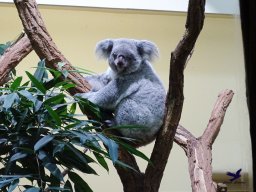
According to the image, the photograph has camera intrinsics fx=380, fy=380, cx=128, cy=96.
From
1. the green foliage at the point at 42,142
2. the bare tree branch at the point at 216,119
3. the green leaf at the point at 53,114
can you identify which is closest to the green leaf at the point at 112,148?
the green foliage at the point at 42,142

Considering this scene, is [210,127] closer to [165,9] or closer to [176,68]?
[176,68]

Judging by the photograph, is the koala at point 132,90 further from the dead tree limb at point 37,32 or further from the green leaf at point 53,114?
the green leaf at point 53,114

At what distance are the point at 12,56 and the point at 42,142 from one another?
3.81ft

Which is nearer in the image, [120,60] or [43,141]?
[43,141]

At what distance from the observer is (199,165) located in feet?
6.37

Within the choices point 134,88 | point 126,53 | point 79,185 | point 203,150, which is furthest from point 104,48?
point 79,185

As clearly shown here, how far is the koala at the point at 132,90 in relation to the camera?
2.05m

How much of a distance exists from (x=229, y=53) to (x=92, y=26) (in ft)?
4.72

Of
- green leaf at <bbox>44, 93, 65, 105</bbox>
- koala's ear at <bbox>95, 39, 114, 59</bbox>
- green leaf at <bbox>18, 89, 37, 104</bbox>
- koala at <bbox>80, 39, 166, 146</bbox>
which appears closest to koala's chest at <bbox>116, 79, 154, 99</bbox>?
koala at <bbox>80, 39, 166, 146</bbox>

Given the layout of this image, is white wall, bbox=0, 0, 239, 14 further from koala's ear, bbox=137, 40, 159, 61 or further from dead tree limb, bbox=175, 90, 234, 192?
dead tree limb, bbox=175, 90, 234, 192

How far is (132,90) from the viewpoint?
7.07 feet

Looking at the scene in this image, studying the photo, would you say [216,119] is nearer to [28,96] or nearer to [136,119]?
[136,119]

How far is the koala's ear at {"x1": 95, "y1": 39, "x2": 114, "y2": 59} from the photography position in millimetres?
2281

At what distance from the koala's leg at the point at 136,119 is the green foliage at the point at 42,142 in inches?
20.4
